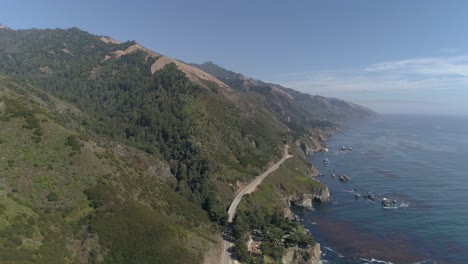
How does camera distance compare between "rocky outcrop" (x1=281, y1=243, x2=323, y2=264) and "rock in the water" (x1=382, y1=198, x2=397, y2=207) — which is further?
"rock in the water" (x1=382, y1=198, x2=397, y2=207)

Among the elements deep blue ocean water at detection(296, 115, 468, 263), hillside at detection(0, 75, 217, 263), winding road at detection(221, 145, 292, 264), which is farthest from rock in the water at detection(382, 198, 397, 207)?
hillside at detection(0, 75, 217, 263)

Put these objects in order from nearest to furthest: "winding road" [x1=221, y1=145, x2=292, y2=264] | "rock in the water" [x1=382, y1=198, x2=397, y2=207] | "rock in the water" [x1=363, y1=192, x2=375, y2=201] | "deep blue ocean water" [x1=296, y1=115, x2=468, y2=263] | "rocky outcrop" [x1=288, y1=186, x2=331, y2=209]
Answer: "winding road" [x1=221, y1=145, x2=292, y2=264] → "deep blue ocean water" [x1=296, y1=115, x2=468, y2=263] → "rock in the water" [x1=382, y1=198, x2=397, y2=207] → "rocky outcrop" [x1=288, y1=186, x2=331, y2=209] → "rock in the water" [x1=363, y1=192, x2=375, y2=201]

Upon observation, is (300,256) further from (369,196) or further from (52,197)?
(369,196)

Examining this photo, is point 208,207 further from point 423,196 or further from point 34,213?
point 423,196

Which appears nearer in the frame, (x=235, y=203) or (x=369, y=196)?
(x=235, y=203)

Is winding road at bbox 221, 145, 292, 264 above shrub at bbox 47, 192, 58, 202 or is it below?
below

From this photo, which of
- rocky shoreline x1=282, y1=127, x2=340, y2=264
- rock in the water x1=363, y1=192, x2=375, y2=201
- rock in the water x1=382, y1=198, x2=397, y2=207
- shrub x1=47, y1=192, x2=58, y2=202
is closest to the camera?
shrub x1=47, y1=192, x2=58, y2=202

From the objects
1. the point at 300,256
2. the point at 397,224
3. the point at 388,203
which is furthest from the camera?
the point at 388,203

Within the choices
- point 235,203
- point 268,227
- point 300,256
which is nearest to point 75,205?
point 268,227

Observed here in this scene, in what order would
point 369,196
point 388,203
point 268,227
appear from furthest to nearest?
point 369,196
point 388,203
point 268,227

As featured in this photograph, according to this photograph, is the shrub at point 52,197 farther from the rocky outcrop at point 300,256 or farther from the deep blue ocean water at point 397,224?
the deep blue ocean water at point 397,224

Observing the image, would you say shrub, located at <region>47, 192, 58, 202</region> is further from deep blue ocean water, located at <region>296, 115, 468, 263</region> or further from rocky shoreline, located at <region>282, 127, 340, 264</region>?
deep blue ocean water, located at <region>296, 115, 468, 263</region>
